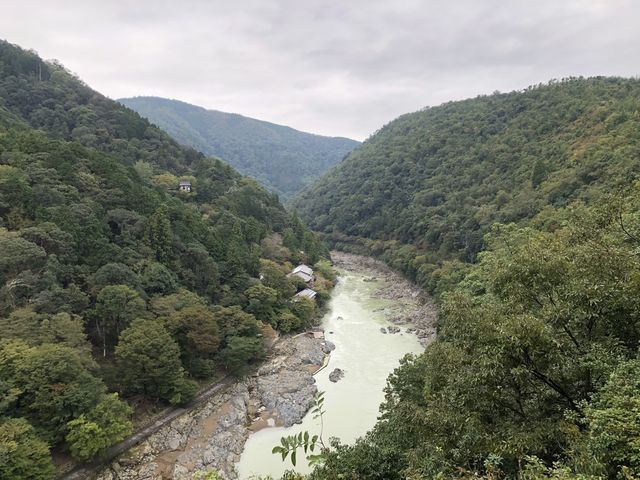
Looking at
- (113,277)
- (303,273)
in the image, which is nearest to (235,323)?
(113,277)

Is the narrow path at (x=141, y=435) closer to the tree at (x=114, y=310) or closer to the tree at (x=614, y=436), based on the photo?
the tree at (x=114, y=310)

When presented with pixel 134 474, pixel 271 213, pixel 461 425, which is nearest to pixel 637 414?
pixel 461 425

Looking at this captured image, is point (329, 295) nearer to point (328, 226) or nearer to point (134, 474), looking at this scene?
point (134, 474)

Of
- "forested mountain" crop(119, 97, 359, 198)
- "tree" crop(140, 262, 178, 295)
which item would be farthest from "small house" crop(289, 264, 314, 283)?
"forested mountain" crop(119, 97, 359, 198)

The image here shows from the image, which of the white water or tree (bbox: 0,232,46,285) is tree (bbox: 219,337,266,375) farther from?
tree (bbox: 0,232,46,285)

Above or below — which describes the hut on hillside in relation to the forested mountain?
below
